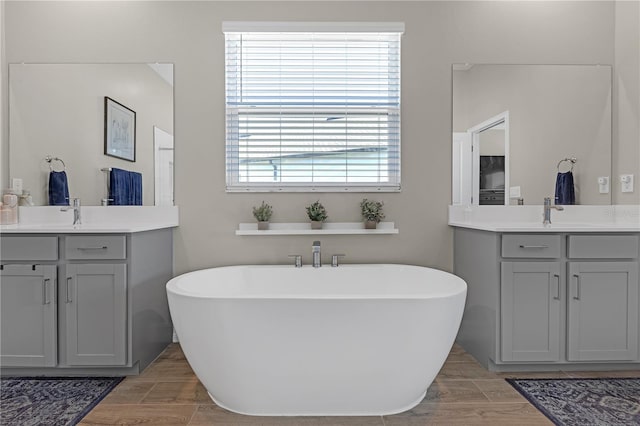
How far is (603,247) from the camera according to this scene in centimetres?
226

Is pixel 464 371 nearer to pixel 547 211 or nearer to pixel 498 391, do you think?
pixel 498 391

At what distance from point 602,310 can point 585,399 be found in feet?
1.73

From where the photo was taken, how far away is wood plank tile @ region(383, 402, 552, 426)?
179cm

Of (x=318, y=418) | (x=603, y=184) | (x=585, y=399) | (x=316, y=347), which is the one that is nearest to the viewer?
(x=316, y=347)

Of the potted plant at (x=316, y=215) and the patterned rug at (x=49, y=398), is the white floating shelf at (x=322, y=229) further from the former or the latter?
the patterned rug at (x=49, y=398)

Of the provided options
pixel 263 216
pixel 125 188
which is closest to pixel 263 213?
pixel 263 216

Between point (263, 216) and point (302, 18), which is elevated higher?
point (302, 18)

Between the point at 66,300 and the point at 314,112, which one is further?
the point at 314,112

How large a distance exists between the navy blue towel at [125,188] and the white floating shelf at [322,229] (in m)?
0.73

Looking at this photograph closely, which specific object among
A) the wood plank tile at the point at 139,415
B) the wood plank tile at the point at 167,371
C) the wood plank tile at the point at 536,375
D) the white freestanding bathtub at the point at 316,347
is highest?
the white freestanding bathtub at the point at 316,347

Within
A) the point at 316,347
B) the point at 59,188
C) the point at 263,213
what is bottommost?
the point at 316,347

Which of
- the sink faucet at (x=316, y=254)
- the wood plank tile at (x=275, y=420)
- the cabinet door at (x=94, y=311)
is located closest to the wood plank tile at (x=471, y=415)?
the wood plank tile at (x=275, y=420)

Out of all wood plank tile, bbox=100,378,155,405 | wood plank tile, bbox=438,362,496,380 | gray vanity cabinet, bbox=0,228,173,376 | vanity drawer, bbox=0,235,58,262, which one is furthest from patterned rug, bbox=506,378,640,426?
vanity drawer, bbox=0,235,58,262

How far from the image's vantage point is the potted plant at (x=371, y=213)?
2727 millimetres
